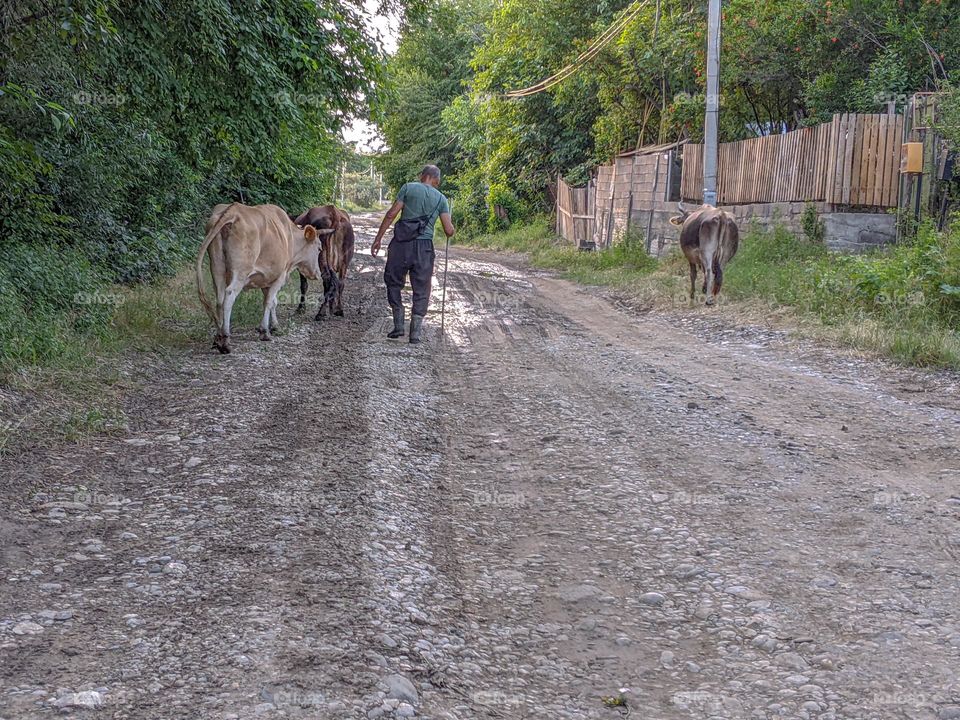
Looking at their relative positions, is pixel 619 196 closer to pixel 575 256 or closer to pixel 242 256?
pixel 575 256

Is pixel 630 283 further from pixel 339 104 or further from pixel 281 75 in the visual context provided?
pixel 281 75

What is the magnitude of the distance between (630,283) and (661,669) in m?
13.5

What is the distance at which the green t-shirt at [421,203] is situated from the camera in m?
10.3

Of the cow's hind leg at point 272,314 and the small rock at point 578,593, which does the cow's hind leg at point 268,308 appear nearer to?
the cow's hind leg at point 272,314

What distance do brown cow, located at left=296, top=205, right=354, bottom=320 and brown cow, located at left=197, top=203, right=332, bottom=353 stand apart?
4.55 ft

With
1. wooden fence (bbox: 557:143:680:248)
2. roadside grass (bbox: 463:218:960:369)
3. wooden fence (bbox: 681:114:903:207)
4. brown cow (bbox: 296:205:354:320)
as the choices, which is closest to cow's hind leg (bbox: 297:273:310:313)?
brown cow (bbox: 296:205:354:320)

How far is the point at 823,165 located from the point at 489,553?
13.1m

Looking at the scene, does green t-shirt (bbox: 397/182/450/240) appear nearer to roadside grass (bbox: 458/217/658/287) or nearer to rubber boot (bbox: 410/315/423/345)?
rubber boot (bbox: 410/315/423/345)

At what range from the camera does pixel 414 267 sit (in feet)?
34.6

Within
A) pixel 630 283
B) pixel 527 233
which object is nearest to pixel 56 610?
pixel 630 283

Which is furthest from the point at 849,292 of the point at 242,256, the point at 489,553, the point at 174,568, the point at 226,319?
the point at 174,568

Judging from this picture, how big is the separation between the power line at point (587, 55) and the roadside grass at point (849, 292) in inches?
335

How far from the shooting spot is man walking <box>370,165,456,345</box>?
33.9ft

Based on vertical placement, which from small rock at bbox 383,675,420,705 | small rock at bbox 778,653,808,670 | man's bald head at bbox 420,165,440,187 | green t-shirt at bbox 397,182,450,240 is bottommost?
small rock at bbox 778,653,808,670
